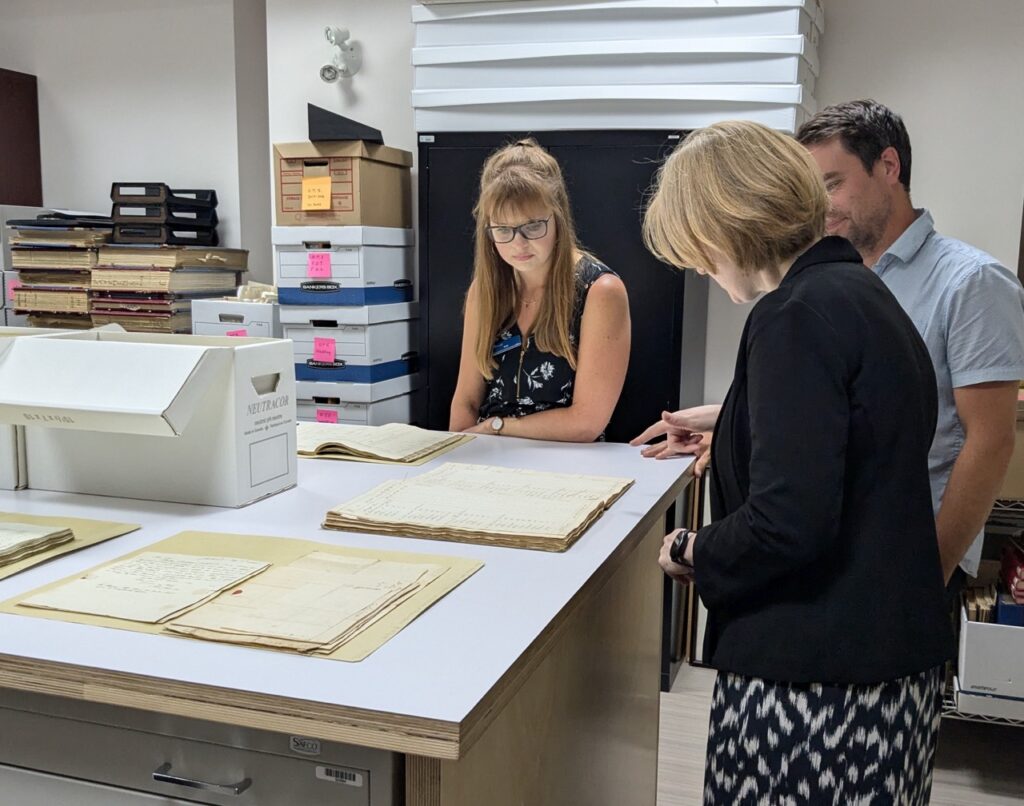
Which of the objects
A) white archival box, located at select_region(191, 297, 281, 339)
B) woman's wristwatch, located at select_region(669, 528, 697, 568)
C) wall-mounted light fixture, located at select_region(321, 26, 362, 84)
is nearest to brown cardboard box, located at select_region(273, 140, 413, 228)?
white archival box, located at select_region(191, 297, 281, 339)

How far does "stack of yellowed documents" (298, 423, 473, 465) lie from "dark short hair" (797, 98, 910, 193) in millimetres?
856

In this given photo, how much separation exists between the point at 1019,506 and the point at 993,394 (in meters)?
1.02

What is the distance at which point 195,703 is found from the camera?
830 millimetres

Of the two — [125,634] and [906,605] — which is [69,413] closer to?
[125,634]

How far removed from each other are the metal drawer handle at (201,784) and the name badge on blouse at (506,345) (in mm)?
A: 1276

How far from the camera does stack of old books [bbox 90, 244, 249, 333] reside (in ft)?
10.8

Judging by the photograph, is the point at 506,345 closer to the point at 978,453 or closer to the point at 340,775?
the point at 978,453

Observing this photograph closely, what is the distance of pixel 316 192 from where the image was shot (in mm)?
2881

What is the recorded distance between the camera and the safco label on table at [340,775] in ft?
2.94

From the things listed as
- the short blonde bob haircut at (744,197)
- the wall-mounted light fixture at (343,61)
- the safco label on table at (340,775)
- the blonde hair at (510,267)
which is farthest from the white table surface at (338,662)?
the wall-mounted light fixture at (343,61)

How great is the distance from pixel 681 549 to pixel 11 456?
40.5 inches

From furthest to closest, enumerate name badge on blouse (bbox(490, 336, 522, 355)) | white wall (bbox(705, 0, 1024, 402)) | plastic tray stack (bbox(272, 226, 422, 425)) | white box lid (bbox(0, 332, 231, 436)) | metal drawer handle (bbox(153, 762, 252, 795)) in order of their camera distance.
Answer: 1. plastic tray stack (bbox(272, 226, 422, 425))
2. white wall (bbox(705, 0, 1024, 402))
3. name badge on blouse (bbox(490, 336, 522, 355))
4. white box lid (bbox(0, 332, 231, 436))
5. metal drawer handle (bbox(153, 762, 252, 795))

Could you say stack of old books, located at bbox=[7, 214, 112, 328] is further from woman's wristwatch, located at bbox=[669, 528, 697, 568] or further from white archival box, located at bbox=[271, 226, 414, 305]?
woman's wristwatch, located at bbox=[669, 528, 697, 568]

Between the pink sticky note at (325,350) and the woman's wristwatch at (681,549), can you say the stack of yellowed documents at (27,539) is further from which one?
the pink sticky note at (325,350)
